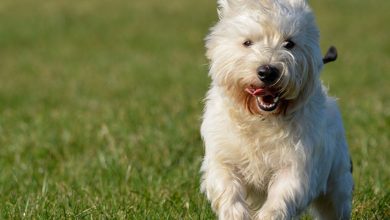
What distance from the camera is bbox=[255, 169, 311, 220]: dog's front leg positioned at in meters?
5.33

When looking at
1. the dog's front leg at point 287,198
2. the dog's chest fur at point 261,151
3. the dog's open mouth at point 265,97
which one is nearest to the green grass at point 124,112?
the dog's chest fur at point 261,151

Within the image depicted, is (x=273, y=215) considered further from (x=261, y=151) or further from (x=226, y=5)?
(x=226, y=5)

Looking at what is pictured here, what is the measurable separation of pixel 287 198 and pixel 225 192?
1.28 ft

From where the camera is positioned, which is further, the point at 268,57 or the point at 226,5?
the point at 226,5

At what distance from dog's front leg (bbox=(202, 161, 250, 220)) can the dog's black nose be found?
2.28ft

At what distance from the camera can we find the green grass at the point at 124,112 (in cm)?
679

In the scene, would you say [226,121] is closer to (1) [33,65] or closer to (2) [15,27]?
(1) [33,65]

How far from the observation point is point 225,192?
546 centimetres

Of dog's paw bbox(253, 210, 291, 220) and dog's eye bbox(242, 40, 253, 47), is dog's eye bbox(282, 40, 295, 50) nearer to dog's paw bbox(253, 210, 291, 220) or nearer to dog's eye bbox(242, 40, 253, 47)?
dog's eye bbox(242, 40, 253, 47)

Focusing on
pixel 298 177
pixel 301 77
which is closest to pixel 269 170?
pixel 298 177

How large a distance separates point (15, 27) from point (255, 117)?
22.3m

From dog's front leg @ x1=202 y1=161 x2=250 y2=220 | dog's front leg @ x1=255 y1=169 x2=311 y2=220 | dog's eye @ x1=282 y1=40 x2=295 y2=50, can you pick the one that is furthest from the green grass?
dog's eye @ x1=282 y1=40 x2=295 y2=50

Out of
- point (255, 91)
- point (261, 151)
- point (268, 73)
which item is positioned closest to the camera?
point (268, 73)

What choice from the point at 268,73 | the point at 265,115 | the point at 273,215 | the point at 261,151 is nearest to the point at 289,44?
the point at 268,73
